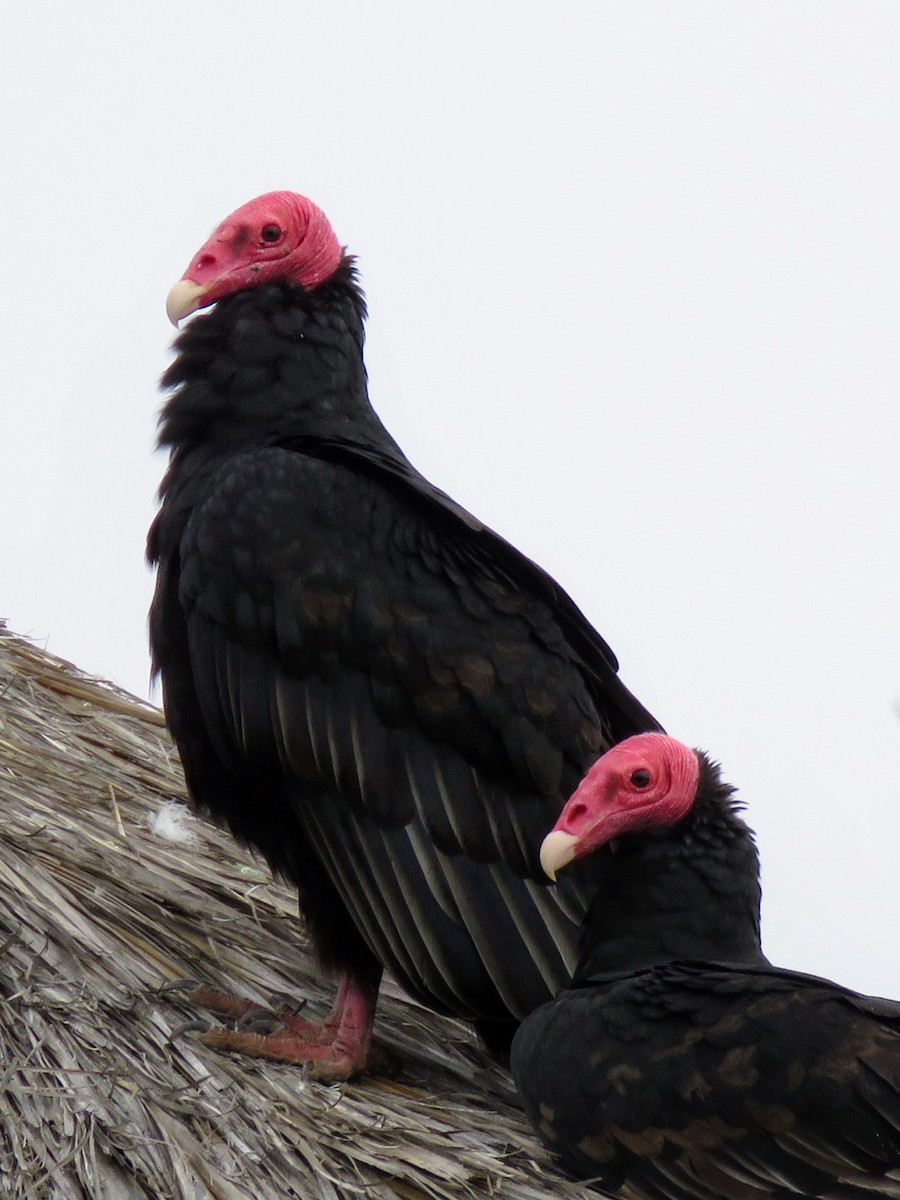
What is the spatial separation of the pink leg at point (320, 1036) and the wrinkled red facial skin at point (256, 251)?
1.45 metres

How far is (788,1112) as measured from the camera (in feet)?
9.37

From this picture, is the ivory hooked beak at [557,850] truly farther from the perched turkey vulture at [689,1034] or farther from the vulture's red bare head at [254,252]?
the vulture's red bare head at [254,252]

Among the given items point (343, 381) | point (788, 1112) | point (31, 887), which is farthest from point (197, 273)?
point (788, 1112)

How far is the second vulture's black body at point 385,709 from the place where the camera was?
3445mm

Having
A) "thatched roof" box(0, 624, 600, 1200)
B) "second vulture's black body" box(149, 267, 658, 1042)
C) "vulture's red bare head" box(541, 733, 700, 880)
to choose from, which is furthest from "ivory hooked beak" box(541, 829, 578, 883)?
"thatched roof" box(0, 624, 600, 1200)

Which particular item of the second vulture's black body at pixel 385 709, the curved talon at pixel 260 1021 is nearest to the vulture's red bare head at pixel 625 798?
the second vulture's black body at pixel 385 709

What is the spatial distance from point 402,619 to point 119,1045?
38.0 inches

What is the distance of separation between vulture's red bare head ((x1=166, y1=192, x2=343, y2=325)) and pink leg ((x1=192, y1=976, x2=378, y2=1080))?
1.44 metres

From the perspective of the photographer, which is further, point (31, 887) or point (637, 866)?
point (31, 887)

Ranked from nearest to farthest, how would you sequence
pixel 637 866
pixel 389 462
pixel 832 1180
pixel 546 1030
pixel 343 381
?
pixel 832 1180
pixel 546 1030
pixel 637 866
pixel 389 462
pixel 343 381

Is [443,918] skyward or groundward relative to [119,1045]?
skyward

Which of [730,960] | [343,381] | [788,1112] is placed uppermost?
[343,381]

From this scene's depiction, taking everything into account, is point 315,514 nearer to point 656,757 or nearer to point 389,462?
point 389,462

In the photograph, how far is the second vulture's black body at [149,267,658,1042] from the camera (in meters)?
3.45
